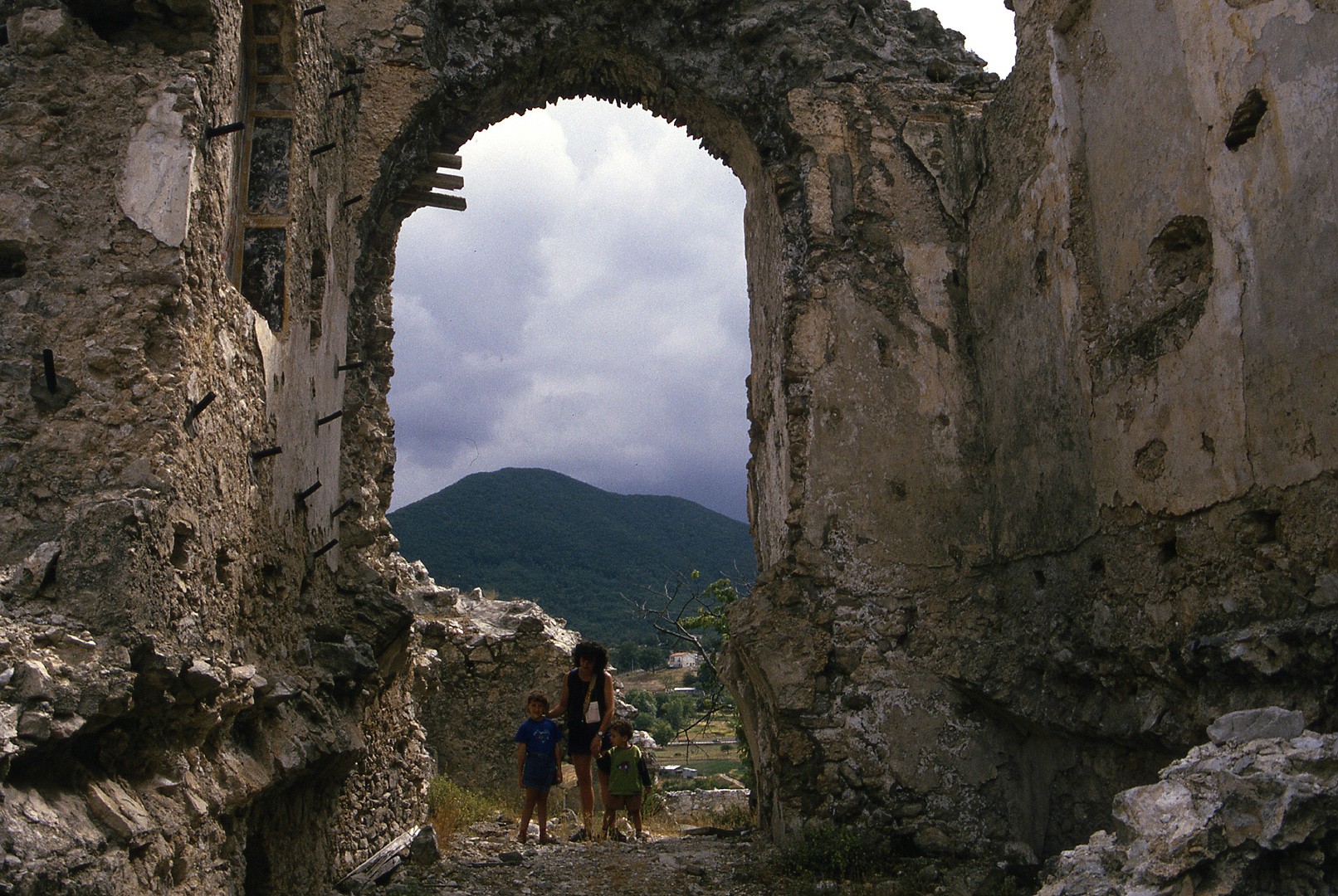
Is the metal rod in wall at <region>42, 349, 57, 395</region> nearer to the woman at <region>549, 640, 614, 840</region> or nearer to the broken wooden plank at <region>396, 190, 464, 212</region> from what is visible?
the woman at <region>549, 640, 614, 840</region>

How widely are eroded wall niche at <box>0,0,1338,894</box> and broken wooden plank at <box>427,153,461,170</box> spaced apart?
0.31 ft

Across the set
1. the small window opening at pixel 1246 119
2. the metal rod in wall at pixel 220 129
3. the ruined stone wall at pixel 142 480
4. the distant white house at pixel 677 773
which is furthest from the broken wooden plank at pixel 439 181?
the distant white house at pixel 677 773

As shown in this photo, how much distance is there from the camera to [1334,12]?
3.67 metres

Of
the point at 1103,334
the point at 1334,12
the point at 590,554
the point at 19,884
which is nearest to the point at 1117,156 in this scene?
the point at 1103,334

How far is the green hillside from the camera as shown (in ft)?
124

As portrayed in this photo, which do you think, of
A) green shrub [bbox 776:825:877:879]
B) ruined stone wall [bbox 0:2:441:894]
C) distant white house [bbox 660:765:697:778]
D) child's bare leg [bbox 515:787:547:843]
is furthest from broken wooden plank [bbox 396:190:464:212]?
distant white house [bbox 660:765:697:778]

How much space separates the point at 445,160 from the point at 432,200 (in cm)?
33

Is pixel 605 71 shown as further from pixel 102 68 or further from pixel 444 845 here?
pixel 444 845

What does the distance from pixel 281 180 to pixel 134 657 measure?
261 centimetres

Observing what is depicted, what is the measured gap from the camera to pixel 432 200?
301 inches

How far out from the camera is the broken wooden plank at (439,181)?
7.44m

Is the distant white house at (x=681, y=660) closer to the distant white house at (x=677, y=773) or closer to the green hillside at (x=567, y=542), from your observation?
the green hillside at (x=567, y=542)

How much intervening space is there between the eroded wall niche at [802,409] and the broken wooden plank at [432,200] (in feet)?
1.11

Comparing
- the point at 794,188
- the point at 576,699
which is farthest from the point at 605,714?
the point at 794,188
